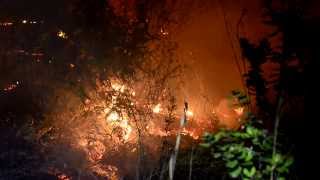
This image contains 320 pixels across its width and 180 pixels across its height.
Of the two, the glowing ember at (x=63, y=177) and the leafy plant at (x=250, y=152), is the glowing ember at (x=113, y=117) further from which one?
the leafy plant at (x=250, y=152)

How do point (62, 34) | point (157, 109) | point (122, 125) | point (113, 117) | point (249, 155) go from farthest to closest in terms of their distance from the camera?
1. point (157, 109)
2. point (113, 117)
3. point (122, 125)
4. point (62, 34)
5. point (249, 155)

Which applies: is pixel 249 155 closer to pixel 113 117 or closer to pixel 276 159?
pixel 276 159

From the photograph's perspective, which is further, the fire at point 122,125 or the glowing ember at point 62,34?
the fire at point 122,125

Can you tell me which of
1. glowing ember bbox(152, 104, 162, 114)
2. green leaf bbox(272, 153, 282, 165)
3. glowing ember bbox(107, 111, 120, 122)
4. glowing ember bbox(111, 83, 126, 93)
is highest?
glowing ember bbox(111, 83, 126, 93)

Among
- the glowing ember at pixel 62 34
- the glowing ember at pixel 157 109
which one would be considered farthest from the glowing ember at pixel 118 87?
the glowing ember at pixel 62 34

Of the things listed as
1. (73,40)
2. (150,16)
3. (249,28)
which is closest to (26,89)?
(73,40)

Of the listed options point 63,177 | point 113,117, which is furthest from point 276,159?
point 113,117

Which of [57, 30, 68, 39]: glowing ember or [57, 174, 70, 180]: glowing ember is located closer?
[57, 174, 70, 180]: glowing ember

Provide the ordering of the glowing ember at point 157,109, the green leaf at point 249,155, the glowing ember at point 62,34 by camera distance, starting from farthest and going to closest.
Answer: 1. the glowing ember at point 157,109
2. the glowing ember at point 62,34
3. the green leaf at point 249,155

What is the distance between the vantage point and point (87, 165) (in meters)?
11.3

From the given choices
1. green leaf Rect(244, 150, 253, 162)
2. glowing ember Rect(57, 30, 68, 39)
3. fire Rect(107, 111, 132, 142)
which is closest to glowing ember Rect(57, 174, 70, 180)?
fire Rect(107, 111, 132, 142)

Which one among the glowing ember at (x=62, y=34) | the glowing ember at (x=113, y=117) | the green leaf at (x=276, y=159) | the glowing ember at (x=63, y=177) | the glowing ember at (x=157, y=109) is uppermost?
the glowing ember at (x=62, y=34)

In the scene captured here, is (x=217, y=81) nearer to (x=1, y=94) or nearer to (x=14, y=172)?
(x=1, y=94)

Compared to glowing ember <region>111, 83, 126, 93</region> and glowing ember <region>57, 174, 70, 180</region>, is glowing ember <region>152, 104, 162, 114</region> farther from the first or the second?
glowing ember <region>57, 174, 70, 180</region>
